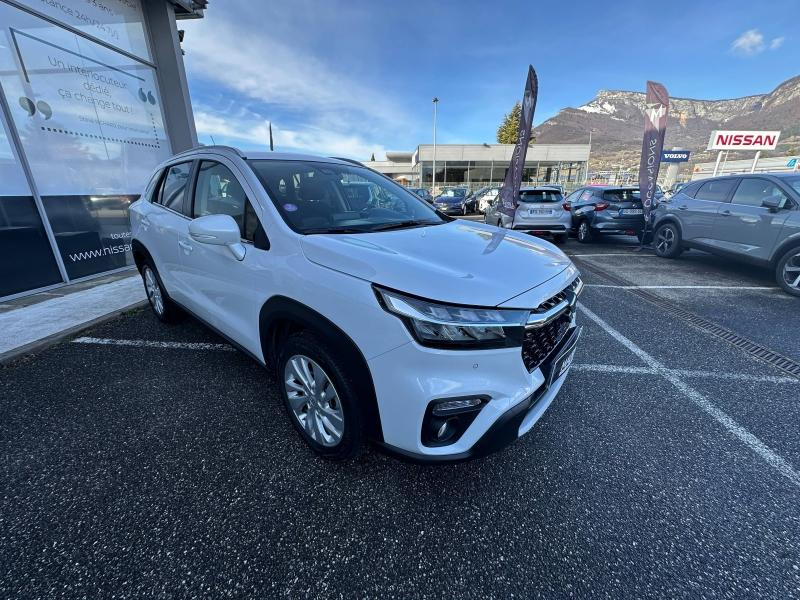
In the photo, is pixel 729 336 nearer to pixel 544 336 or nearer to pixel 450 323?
pixel 544 336

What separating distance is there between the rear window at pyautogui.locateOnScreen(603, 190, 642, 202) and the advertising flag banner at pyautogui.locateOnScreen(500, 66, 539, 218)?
2423 mm

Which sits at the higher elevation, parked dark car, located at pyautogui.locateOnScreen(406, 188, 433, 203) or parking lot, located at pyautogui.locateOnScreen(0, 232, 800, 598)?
parked dark car, located at pyautogui.locateOnScreen(406, 188, 433, 203)

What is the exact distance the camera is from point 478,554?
1578 mm

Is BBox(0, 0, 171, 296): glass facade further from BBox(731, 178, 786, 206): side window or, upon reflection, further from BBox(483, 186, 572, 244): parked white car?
BBox(731, 178, 786, 206): side window

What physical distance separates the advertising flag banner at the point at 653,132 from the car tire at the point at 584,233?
139cm

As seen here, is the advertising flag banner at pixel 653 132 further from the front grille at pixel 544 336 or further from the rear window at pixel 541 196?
the front grille at pixel 544 336

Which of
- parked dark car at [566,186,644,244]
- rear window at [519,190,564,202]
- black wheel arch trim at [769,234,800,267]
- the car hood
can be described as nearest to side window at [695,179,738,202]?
black wheel arch trim at [769,234,800,267]

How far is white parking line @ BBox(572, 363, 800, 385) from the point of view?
2.95 m

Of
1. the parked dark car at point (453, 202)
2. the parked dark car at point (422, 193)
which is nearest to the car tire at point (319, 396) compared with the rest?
the parked dark car at point (422, 193)

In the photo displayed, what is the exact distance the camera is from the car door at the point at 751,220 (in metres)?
5.29

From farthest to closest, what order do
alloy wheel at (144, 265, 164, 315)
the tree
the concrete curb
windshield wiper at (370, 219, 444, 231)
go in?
the tree < alloy wheel at (144, 265, 164, 315) < the concrete curb < windshield wiper at (370, 219, 444, 231)

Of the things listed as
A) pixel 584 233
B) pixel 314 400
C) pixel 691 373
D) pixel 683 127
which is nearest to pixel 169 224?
pixel 314 400

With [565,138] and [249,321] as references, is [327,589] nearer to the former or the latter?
[249,321]

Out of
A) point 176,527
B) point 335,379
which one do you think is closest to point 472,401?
point 335,379
